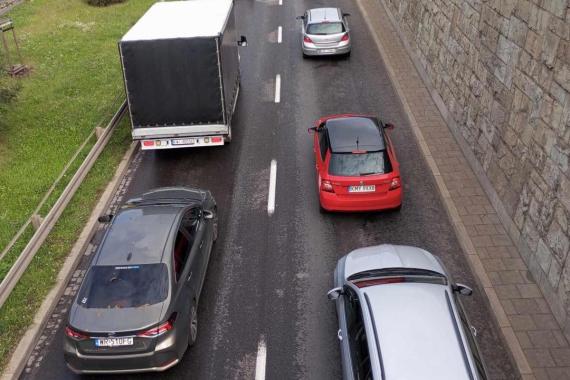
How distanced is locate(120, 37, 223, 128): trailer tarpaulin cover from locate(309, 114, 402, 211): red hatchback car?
332 centimetres

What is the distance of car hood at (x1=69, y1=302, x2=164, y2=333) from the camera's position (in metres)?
7.47

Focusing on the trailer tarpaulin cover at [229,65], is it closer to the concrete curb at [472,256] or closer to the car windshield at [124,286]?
the concrete curb at [472,256]

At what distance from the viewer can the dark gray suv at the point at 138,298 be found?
7496 millimetres

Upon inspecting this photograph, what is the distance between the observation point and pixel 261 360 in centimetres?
832

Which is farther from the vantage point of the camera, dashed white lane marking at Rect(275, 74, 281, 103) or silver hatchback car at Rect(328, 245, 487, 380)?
dashed white lane marking at Rect(275, 74, 281, 103)

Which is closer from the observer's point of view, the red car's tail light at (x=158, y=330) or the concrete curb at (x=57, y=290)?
the red car's tail light at (x=158, y=330)

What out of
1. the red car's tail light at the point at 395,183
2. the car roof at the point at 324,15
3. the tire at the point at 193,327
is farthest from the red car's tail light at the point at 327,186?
the car roof at the point at 324,15

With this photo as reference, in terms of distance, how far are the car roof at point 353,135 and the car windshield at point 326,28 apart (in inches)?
332

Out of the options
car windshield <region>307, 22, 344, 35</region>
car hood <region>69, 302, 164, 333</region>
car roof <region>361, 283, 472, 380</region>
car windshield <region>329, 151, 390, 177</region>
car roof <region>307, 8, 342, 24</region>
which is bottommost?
car hood <region>69, 302, 164, 333</region>

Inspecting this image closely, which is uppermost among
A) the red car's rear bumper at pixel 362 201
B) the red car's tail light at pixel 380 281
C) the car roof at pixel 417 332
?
the car roof at pixel 417 332

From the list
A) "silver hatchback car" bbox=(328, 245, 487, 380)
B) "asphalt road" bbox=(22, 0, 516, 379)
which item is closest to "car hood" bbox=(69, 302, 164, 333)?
"asphalt road" bbox=(22, 0, 516, 379)

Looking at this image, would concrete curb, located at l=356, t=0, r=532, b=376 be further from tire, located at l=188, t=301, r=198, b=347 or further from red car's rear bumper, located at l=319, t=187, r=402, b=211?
tire, located at l=188, t=301, r=198, b=347

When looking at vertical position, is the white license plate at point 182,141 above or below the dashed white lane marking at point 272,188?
above

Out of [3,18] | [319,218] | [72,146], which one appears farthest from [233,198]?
[3,18]
